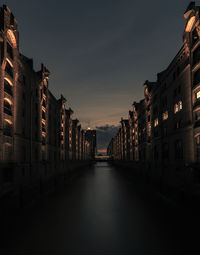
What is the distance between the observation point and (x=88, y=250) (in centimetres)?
911

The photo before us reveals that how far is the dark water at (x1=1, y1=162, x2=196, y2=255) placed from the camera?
30.4 ft

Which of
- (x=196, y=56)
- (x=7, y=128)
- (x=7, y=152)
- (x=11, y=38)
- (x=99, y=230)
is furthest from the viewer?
(x=196, y=56)

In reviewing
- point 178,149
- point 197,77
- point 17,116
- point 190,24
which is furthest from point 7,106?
point 178,149

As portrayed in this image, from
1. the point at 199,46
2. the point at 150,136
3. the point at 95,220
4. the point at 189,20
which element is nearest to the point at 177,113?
the point at 199,46

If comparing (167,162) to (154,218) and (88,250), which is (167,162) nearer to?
(154,218)

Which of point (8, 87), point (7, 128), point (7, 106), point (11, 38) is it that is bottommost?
point (7, 128)

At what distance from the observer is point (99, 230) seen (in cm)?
1156

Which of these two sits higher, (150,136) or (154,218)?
(150,136)

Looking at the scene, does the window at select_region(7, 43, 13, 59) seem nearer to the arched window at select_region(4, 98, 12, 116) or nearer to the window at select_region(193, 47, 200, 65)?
the arched window at select_region(4, 98, 12, 116)

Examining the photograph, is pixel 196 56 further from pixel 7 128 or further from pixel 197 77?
pixel 7 128

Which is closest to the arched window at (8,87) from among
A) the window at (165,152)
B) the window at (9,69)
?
the window at (9,69)

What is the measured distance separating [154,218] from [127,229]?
299 cm

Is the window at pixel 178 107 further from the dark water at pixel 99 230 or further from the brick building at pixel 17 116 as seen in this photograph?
the brick building at pixel 17 116

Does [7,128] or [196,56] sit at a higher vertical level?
[196,56]
